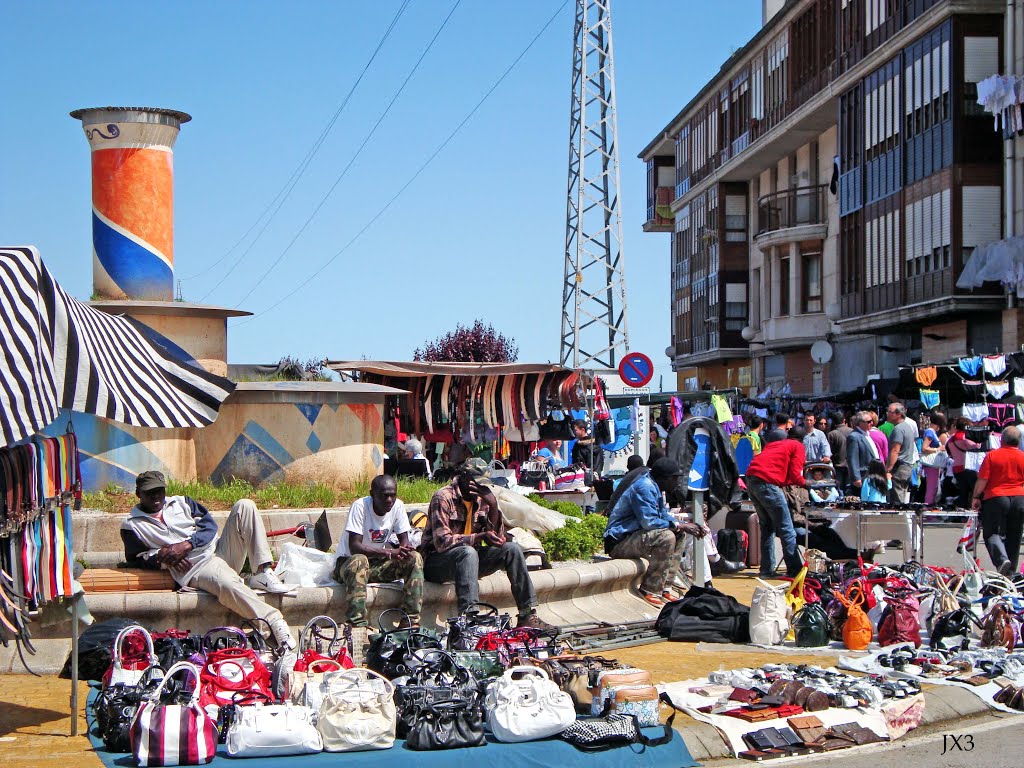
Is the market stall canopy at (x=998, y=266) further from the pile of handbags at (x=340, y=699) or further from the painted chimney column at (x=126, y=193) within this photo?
the pile of handbags at (x=340, y=699)

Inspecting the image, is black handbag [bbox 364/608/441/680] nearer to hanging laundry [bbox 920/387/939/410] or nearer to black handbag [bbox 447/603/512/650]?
black handbag [bbox 447/603/512/650]

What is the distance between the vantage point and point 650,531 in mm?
12062

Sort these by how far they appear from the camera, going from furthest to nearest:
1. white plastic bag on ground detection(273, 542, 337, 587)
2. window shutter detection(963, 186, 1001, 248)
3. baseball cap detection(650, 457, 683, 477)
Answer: window shutter detection(963, 186, 1001, 248) < baseball cap detection(650, 457, 683, 477) < white plastic bag on ground detection(273, 542, 337, 587)

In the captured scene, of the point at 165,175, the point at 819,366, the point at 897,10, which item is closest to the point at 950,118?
the point at 897,10

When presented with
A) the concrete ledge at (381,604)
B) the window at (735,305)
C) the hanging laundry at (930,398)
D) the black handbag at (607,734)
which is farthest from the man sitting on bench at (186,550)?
the window at (735,305)

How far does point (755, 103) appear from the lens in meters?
47.5

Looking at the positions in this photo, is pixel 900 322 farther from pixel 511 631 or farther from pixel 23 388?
pixel 23 388

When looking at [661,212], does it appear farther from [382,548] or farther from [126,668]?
[126,668]

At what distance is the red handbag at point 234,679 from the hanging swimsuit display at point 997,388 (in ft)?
56.7

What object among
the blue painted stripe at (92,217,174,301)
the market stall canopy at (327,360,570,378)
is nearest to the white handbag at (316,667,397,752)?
the blue painted stripe at (92,217,174,301)

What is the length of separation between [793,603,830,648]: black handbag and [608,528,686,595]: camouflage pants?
6.50ft

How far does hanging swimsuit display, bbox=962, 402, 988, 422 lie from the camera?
2188 cm

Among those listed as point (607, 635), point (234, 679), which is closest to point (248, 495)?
point (607, 635)

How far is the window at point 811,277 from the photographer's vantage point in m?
43.2
